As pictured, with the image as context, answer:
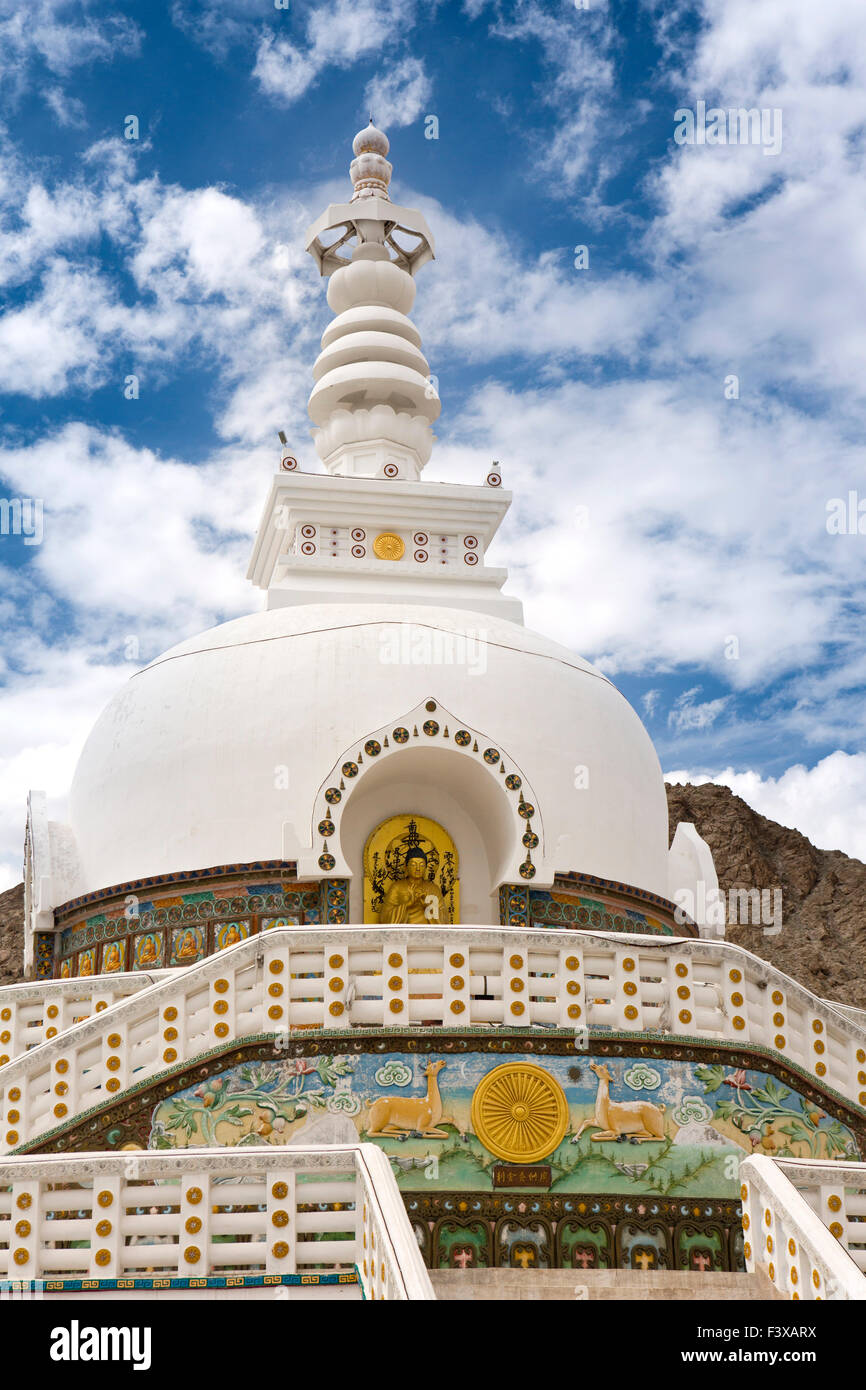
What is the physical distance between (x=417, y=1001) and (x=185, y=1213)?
3.13m

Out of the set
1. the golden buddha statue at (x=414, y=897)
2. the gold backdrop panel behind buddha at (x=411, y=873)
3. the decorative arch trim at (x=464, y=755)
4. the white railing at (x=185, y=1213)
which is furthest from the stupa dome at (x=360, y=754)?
the white railing at (x=185, y=1213)

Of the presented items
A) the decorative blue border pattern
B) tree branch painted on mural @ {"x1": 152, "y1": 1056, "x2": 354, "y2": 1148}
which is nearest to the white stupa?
tree branch painted on mural @ {"x1": 152, "y1": 1056, "x2": 354, "y2": 1148}

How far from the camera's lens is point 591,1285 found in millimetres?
9164

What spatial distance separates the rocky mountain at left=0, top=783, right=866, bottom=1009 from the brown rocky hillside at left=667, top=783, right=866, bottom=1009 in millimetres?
25

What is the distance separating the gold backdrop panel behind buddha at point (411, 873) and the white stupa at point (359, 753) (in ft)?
0.39

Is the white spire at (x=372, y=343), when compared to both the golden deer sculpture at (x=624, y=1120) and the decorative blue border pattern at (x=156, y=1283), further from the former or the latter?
the decorative blue border pattern at (x=156, y=1283)

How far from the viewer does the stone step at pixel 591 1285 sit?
28.0 ft

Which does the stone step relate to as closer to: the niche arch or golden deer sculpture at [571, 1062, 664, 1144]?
golden deer sculpture at [571, 1062, 664, 1144]

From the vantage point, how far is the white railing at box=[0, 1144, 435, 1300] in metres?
8.29

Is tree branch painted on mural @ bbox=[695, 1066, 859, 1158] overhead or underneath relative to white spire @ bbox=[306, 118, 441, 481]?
underneath

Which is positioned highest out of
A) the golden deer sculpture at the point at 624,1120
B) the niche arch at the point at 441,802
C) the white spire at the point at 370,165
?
the white spire at the point at 370,165

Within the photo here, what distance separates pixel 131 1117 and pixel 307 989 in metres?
1.48

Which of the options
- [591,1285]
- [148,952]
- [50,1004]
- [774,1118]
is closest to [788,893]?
[148,952]

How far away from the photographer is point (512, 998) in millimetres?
11258
